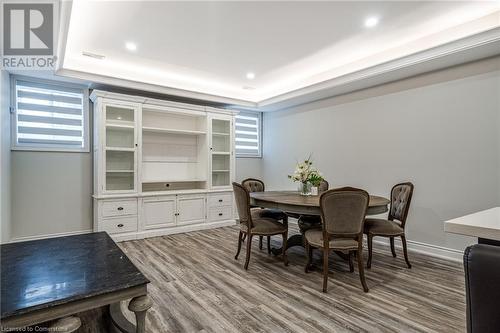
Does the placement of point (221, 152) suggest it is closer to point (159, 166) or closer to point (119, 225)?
point (159, 166)

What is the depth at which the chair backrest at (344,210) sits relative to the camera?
96.2 inches

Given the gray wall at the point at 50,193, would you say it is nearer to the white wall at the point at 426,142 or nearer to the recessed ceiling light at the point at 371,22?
the white wall at the point at 426,142

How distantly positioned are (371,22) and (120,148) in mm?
3834

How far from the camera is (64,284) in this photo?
4.47ft

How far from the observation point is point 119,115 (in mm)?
4340

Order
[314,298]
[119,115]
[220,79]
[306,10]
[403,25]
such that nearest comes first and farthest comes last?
[314,298]
[306,10]
[403,25]
[119,115]
[220,79]

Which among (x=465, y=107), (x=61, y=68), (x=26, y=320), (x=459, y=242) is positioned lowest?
(x=459, y=242)

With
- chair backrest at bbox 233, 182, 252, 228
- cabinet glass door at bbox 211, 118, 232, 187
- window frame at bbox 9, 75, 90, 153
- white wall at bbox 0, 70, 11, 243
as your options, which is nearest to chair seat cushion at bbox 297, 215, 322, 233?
chair backrest at bbox 233, 182, 252, 228

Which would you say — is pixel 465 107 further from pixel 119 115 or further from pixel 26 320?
pixel 119 115

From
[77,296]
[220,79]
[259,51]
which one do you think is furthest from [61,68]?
[77,296]

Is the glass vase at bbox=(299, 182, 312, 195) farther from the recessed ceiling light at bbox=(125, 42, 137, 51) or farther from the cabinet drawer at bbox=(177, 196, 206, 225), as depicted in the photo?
the recessed ceiling light at bbox=(125, 42, 137, 51)

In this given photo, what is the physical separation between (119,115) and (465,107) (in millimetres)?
4821

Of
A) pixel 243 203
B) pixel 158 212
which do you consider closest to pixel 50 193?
pixel 158 212

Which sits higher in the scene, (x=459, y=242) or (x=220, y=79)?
(x=220, y=79)
